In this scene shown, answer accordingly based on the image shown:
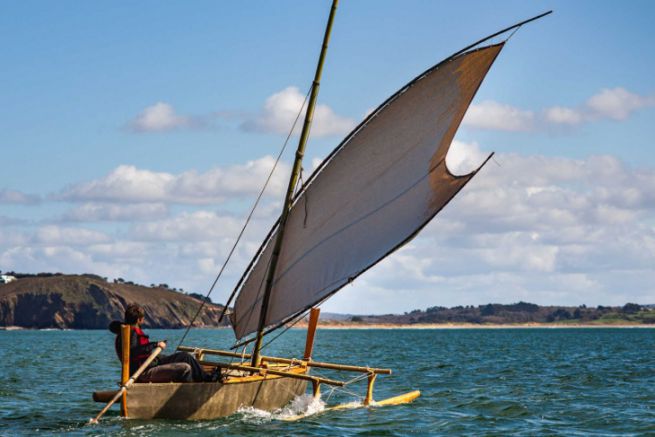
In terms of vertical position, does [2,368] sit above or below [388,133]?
below

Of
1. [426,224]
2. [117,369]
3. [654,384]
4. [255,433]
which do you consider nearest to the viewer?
[255,433]

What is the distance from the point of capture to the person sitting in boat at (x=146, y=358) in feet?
76.8

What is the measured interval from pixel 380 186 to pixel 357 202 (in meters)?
0.70

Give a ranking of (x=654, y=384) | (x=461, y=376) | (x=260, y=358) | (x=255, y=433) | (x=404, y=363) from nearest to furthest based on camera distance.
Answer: (x=255, y=433) < (x=260, y=358) < (x=654, y=384) < (x=461, y=376) < (x=404, y=363)

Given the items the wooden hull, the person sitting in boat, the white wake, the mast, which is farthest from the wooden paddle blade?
the person sitting in boat

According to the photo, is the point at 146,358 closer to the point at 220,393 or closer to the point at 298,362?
the point at 220,393

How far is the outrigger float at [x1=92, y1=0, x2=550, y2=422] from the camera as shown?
25.0 m

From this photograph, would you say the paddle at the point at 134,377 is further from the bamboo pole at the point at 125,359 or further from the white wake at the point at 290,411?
the white wake at the point at 290,411

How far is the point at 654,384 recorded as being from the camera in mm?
36781

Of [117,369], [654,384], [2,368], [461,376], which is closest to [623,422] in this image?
[654,384]

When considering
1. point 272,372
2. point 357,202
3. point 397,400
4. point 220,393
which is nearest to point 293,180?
point 357,202

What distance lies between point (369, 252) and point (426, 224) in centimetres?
157

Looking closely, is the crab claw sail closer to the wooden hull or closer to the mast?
the mast

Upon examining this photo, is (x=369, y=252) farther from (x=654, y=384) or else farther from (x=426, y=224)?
(x=654, y=384)
